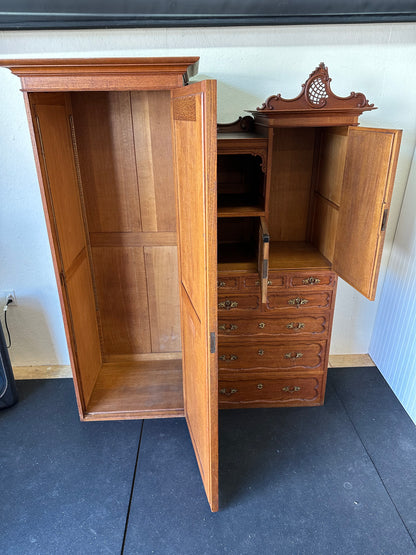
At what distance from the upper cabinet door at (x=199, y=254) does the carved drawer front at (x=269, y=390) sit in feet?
1.21

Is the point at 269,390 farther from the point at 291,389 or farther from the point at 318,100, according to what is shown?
the point at 318,100

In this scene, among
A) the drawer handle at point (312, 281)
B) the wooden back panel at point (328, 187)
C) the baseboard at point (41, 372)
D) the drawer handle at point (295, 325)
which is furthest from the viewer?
the baseboard at point (41, 372)

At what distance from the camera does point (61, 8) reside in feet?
6.81

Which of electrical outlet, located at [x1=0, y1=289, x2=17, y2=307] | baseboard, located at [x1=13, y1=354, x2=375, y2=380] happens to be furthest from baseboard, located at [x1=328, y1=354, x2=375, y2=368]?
electrical outlet, located at [x1=0, y1=289, x2=17, y2=307]

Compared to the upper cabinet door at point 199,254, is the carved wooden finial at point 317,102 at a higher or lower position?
higher

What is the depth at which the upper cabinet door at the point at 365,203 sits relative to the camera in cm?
168

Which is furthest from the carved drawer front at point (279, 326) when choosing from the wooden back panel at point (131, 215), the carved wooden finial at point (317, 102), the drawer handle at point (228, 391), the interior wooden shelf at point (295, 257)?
the carved wooden finial at point (317, 102)

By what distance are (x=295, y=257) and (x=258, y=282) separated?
12.7 inches

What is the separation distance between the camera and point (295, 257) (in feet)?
7.79

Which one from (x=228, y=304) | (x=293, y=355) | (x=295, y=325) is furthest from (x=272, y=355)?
(x=228, y=304)

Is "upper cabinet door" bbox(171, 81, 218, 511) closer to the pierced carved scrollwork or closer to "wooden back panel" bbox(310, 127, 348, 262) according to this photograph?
the pierced carved scrollwork

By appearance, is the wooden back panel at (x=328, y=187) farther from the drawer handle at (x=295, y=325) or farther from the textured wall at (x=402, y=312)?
the textured wall at (x=402, y=312)

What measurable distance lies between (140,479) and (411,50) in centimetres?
276

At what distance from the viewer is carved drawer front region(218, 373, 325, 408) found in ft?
8.03
